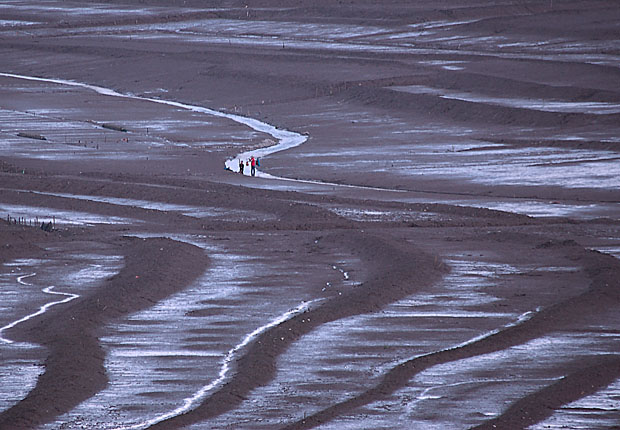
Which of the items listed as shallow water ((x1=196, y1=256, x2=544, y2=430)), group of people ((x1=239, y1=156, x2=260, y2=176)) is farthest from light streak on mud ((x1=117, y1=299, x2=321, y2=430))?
group of people ((x1=239, y1=156, x2=260, y2=176))

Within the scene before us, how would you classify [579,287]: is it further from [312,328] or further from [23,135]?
[23,135]

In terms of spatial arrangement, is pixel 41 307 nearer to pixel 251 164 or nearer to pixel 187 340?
pixel 187 340

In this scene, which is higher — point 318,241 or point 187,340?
point 187,340

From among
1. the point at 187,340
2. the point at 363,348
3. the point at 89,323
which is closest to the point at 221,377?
the point at 187,340

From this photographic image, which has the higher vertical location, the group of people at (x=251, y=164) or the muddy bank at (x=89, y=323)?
the muddy bank at (x=89, y=323)

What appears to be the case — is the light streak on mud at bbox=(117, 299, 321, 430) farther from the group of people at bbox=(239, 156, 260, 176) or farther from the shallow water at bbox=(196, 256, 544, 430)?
the group of people at bbox=(239, 156, 260, 176)

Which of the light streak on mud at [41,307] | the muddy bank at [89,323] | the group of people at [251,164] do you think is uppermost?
the muddy bank at [89,323]

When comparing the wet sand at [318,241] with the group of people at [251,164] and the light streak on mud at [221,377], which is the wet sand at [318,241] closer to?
the light streak on mud at [221,377]

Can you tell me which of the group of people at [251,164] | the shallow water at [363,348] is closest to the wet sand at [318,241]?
the shallow water at [363,348]
